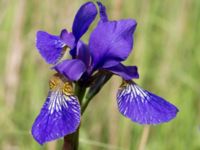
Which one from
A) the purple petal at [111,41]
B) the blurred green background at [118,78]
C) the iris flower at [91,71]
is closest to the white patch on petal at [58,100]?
the iris flower at [91,71]

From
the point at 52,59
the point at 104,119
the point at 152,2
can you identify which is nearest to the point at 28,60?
the point at 104,119

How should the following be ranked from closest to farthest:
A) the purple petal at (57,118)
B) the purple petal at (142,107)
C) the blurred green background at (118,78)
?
the purple petal at (57,118), the purple petal at (142,107), the blurred green background at (118,78)

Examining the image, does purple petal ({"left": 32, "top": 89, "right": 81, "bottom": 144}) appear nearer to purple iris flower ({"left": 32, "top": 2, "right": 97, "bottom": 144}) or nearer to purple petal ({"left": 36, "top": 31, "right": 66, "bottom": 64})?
purple iris flower ({"left": 32, "top": 2, "right": 97, "bottom": 144})

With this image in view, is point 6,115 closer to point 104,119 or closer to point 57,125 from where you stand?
point 104,119

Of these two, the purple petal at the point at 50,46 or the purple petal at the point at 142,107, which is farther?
the purple petal at the point at 50,46

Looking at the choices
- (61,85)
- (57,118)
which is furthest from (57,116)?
(61,85)

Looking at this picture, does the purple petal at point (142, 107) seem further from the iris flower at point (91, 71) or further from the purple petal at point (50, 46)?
the purple petal at point (50, 46)

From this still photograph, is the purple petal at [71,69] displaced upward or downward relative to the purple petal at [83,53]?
downward
